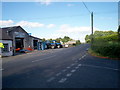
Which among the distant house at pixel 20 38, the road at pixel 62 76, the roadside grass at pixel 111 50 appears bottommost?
the road at pixel 62 76

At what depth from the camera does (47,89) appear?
4477 millimetres

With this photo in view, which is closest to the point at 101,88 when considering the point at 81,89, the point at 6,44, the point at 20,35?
the point at 81,89

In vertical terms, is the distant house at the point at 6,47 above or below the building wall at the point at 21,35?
below

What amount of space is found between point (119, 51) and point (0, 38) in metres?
20.9

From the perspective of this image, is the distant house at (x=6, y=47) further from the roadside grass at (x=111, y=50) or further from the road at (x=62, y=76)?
the roadside grass at (x=111, y=50)

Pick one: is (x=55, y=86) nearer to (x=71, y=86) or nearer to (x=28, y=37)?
(x=71, y=86)

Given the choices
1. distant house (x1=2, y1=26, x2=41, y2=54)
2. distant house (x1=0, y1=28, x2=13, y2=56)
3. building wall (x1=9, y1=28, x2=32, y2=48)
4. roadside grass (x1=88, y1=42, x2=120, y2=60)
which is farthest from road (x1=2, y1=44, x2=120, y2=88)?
distant house (x1=2, y1=26, x2=41, y2=54)

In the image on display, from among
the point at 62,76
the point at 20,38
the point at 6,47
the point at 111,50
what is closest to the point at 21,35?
the point at 20,38

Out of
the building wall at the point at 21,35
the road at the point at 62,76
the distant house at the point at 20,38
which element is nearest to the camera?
the road at the point at 62,76

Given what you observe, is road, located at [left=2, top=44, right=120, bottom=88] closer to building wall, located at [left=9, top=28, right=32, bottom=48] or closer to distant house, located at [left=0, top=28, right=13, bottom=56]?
distant house, located at [left=0, top=28, right=13, bottom=56]

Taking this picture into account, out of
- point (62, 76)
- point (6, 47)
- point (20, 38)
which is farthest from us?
point (20, 38)

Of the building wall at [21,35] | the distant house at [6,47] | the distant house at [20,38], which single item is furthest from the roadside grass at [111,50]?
the distant house at [20,38]

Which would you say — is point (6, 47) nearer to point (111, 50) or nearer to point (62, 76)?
point (62, 76)

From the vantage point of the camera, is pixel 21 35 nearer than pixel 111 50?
No
